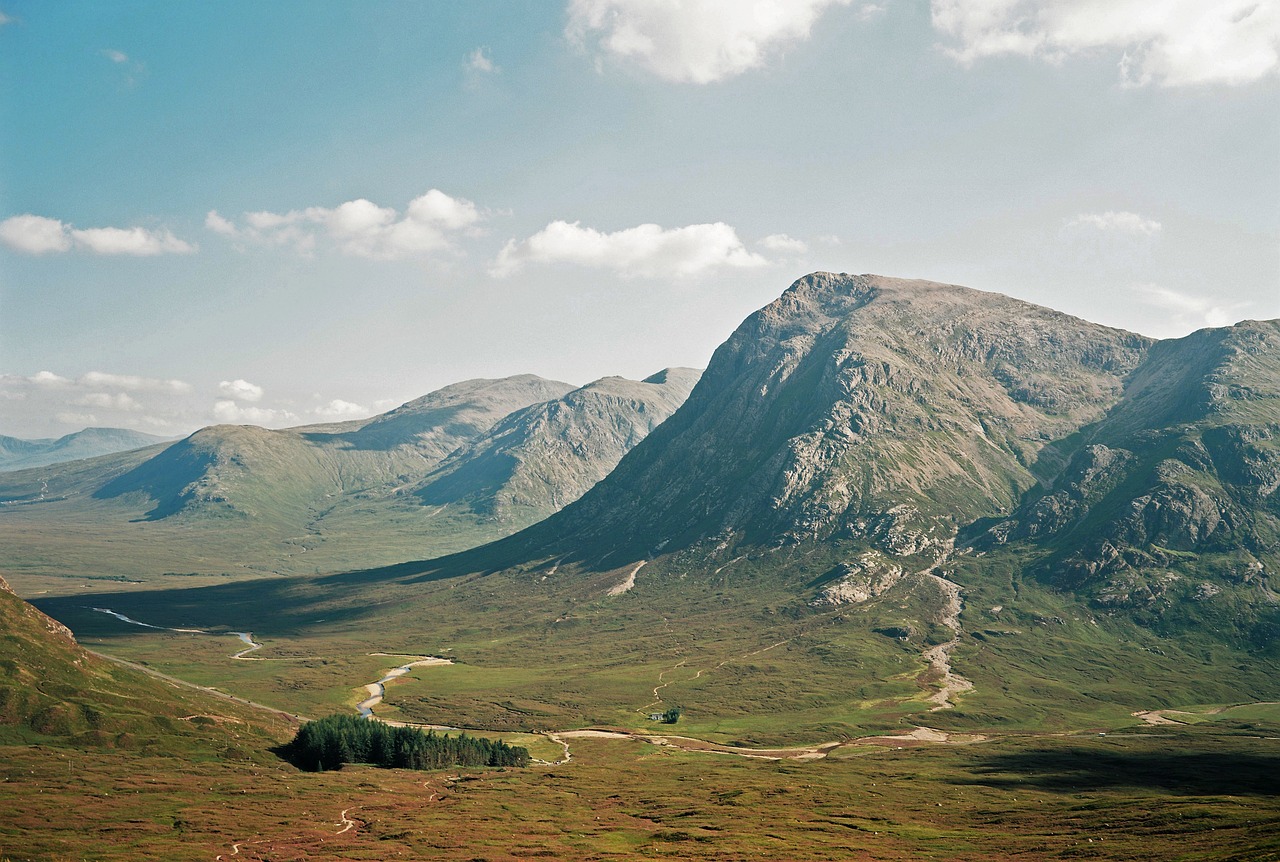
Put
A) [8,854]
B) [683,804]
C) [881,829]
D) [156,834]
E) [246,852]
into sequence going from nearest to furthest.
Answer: [8,854] → [246,852] → [156,834] → [881,829] → [683,804]

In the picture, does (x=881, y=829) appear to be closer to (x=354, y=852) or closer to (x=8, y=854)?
(x=354, y=852)

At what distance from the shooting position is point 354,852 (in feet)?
449

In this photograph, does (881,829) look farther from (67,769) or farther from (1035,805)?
(67,769)

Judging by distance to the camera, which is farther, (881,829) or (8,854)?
(881,829)

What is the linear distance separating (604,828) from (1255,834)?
104499 mm

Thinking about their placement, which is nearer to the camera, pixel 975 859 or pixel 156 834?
pixel 975 859

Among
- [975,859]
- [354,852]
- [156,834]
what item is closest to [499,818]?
[354,852]

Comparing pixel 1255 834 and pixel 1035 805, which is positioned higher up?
pixel 1255 834

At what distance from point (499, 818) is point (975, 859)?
285 ft

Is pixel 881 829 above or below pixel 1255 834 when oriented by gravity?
below

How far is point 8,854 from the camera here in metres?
126

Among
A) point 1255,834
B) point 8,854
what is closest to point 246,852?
point 8,854

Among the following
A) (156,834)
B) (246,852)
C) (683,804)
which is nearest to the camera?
(246,852)

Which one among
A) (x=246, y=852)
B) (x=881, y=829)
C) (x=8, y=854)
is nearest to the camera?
(x=8, y=854)
